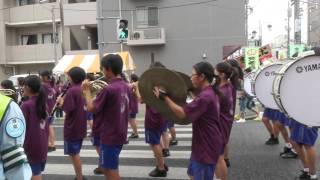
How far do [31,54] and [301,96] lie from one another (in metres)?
32.4

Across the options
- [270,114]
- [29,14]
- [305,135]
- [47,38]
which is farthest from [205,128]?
[47,38]

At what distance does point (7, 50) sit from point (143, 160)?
99.1 ft

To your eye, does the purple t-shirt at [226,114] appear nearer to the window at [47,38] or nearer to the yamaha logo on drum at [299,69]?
the yamaha logo on drum at [299,69]

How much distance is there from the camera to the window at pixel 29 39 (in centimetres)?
3700

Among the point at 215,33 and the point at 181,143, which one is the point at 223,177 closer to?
the point at 181,143

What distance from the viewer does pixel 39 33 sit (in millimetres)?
36656

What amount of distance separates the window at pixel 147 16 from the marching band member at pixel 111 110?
2518cm


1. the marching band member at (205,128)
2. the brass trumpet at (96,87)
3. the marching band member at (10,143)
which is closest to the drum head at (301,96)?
the marching band member at (205,128)

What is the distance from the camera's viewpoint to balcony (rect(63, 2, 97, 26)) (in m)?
32.6

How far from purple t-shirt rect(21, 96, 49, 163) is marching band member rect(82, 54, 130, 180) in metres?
0.61

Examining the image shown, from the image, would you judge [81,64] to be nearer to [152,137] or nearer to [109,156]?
[152,137]

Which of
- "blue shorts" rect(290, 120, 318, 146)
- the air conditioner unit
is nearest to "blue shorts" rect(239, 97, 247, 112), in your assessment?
"blue shorts" rect(290, 120, 318, 146)

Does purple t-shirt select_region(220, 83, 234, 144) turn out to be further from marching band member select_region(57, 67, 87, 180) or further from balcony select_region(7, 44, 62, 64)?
balcony select_region(7, 44, 62, 64)

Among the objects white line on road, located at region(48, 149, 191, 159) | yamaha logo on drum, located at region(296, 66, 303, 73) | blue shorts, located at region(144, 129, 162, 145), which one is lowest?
white line on road, located at region(48, 149, 191, 159)
